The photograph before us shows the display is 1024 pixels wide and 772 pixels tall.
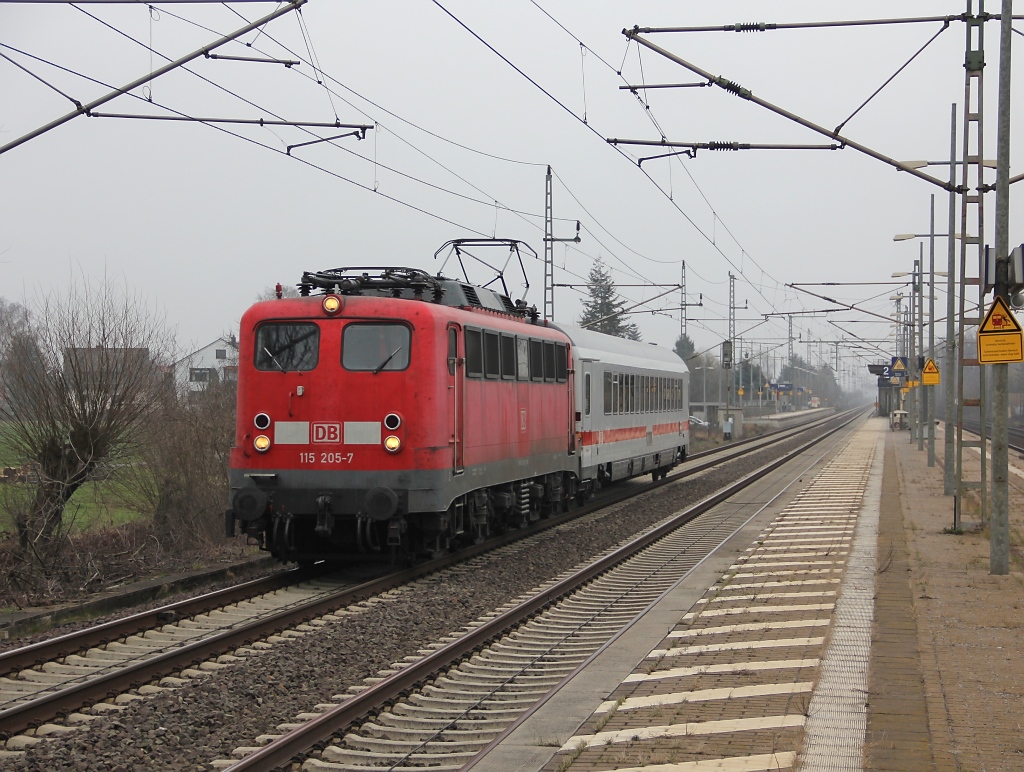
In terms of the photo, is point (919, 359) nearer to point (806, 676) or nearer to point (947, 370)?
point (947, 370)

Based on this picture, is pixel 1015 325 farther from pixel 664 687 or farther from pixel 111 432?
pixel 111 432

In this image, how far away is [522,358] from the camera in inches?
642

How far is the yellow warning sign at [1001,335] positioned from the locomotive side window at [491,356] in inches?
A: 232

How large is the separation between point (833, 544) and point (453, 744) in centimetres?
1004

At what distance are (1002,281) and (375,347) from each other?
6.97 metres

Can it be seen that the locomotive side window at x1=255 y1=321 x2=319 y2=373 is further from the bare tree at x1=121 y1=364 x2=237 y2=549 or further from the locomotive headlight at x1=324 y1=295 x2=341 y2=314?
the bare tree at x1=121 y1=364 x2=237 y2=549

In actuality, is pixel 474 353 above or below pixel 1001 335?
below

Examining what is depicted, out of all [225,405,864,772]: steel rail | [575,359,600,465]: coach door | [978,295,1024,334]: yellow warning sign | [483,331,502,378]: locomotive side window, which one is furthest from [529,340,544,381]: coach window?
[978,295,1024,334]: yellow warning sign

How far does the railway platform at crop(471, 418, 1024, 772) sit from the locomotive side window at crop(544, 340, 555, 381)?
4492 millimetres

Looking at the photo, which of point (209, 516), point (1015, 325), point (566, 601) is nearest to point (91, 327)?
point (209, 516)

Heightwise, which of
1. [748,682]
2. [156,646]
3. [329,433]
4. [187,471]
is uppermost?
[329,433]

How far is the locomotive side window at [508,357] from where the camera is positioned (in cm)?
1539

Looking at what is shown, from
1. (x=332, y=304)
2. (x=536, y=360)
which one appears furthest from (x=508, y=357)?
(x=332, y=304)

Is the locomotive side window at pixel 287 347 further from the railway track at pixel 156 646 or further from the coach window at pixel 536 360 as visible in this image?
the coach window at pixel 536 360
